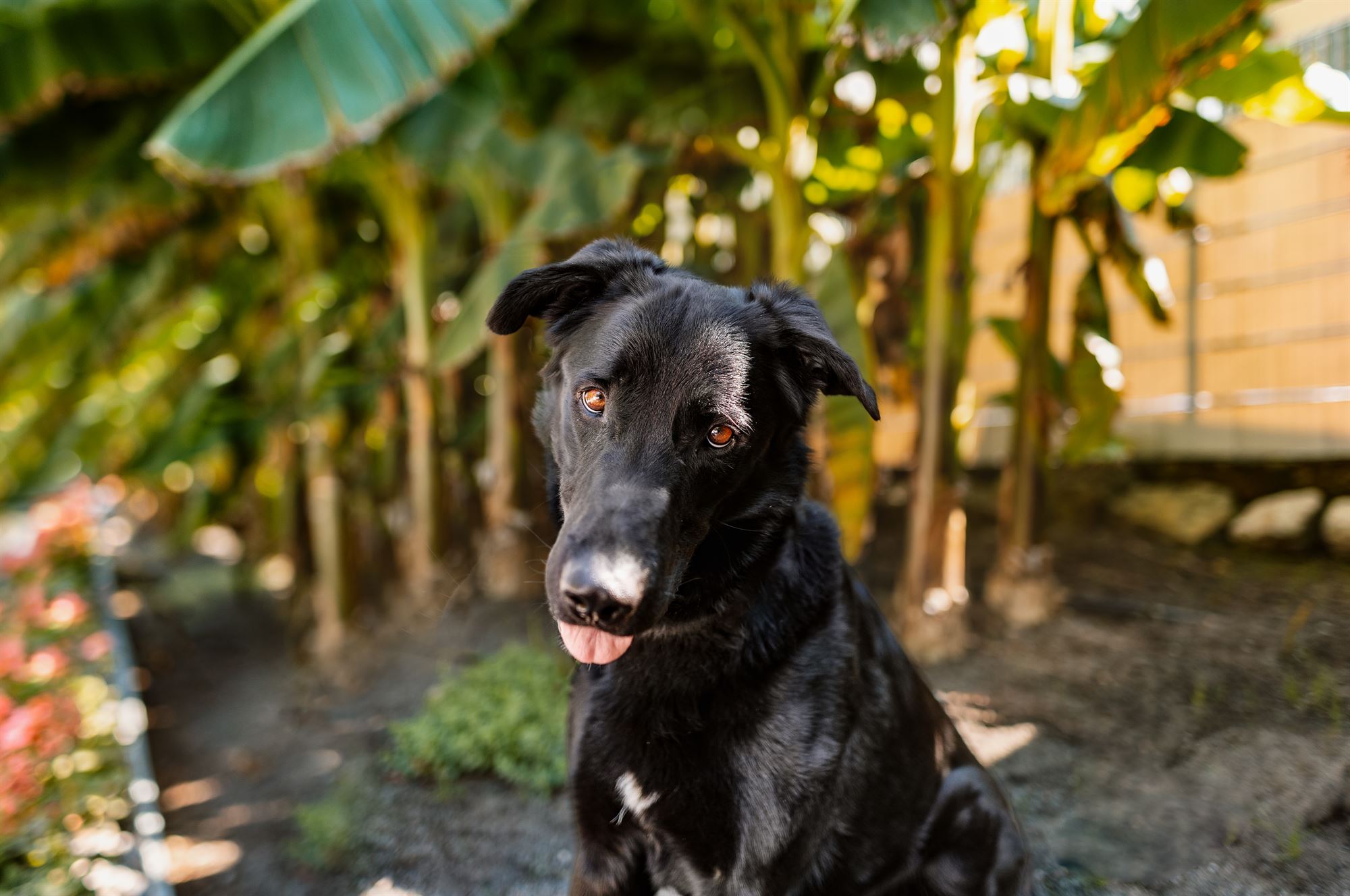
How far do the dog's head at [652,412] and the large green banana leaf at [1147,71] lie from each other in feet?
6.29

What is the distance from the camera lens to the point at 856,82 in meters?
5.14

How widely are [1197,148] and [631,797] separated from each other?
3.45m

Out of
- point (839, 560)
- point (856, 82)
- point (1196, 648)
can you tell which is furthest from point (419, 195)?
point (1196, 648)

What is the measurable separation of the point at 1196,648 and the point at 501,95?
398cm

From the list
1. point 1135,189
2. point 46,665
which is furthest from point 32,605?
point 1135,189

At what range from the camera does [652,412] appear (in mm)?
1596

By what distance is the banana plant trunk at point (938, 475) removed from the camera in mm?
3984

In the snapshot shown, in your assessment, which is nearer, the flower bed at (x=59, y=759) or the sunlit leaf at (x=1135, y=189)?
the flower bed at (x=59, y=759)

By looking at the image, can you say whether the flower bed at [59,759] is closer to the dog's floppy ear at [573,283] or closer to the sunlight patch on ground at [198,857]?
the sunlight patch on ground at [198,857]

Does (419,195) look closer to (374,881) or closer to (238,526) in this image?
(374,881)

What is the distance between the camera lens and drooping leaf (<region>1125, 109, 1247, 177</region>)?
11.6 feet

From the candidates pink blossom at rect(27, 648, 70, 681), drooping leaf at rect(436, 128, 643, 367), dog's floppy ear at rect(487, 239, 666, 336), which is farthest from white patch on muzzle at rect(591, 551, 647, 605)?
pink blossom at rect(27, 648, 70, 681)

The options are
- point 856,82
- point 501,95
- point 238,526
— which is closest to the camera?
point 501,95

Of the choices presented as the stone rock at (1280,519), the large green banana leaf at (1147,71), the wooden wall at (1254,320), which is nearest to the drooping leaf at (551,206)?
the large green banana leaf at (1147,71)
